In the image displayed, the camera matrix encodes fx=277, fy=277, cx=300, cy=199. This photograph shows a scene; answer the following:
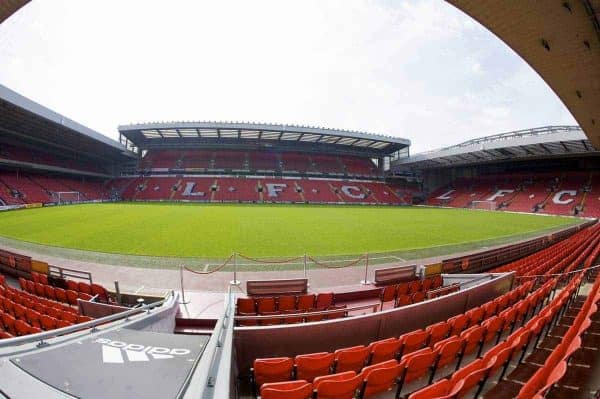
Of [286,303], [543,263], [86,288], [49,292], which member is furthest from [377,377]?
[543,263]

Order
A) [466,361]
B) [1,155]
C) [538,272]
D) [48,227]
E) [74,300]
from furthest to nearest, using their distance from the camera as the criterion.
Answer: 1. [1,155]
2. [48,227]
3. [538,272]
4. [74,300]
5. [466,361]

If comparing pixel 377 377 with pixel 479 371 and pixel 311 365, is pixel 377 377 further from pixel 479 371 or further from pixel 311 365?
pixel 479 371

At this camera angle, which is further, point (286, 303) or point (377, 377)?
point (286, 303)

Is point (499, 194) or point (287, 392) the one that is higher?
point (499, 194)

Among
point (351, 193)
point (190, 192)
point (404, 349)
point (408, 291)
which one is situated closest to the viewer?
point (404, 349)

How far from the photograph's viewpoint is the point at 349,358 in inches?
142

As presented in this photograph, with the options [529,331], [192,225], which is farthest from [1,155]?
[529,331]

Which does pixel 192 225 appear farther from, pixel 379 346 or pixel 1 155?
pixel 1 155

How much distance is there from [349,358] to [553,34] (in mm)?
9165

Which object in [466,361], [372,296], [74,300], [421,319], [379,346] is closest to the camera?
[379,346]

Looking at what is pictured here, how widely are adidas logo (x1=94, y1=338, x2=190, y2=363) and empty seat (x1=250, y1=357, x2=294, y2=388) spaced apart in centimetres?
95

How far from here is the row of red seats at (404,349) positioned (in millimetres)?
3375

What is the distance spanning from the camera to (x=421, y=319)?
537cm

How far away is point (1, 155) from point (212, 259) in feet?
135
